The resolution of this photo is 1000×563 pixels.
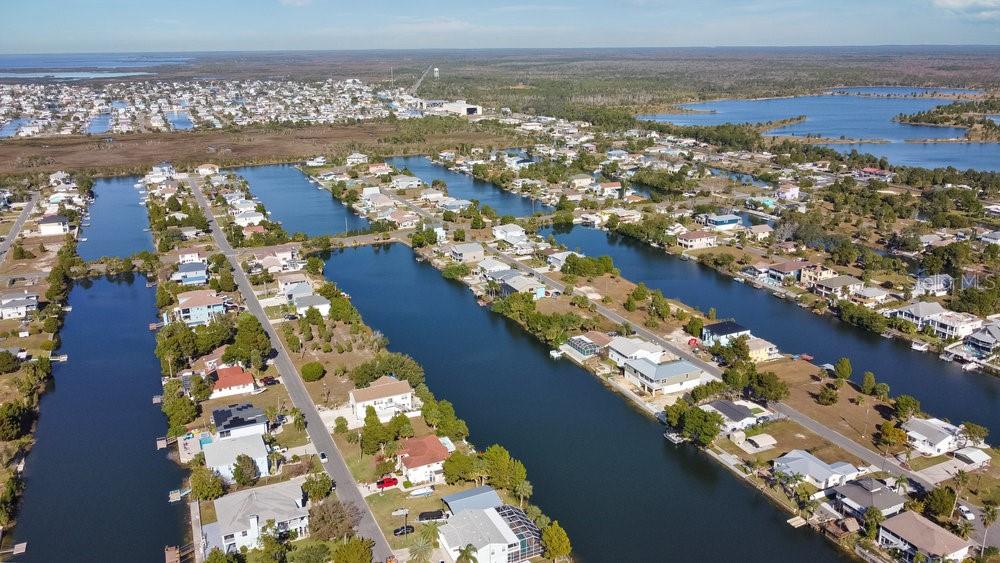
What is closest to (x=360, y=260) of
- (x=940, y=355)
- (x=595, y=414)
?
(x=595, y=414)

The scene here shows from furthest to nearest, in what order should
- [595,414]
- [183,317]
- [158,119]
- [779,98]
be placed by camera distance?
[779,98] < [158,119] < [183,317] < [595,414]

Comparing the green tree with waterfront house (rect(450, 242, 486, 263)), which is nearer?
the green tree

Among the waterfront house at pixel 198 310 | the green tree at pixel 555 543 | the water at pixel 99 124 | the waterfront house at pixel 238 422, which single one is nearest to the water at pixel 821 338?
the green tree at pixel 555 543

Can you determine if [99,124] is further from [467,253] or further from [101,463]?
[101,463]

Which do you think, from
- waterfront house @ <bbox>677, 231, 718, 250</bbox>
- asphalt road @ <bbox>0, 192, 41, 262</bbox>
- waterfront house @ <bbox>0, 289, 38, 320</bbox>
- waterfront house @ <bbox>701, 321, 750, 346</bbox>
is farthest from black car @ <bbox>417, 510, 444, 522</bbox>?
asphalt road @ <bbox>0, 192, 41, 262</bbox>

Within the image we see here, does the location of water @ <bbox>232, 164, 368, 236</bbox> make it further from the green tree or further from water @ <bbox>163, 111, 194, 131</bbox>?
the green tree

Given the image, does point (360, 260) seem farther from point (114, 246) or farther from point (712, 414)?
point (712, 414)
